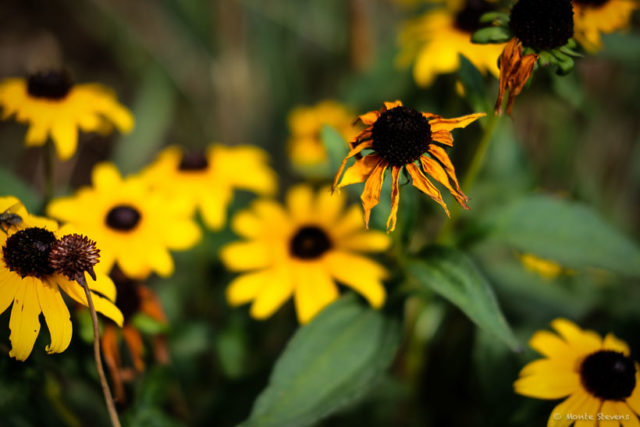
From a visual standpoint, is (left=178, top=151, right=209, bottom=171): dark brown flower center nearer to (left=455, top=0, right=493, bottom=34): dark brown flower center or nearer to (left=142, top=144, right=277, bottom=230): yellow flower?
(left=142, top=144, right=277, bottom=230): yellow flower

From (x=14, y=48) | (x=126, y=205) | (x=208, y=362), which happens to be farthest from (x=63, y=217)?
(x=14, y=48)

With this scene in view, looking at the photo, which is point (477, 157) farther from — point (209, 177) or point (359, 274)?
point (209, 177)

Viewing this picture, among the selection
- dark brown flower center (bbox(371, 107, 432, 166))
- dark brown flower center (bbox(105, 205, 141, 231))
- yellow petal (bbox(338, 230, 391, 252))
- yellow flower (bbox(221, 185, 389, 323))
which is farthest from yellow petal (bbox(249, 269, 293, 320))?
Answer: dark brown flower center (bbox(371, 107, 432, 166))

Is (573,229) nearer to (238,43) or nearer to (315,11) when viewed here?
(238,43)

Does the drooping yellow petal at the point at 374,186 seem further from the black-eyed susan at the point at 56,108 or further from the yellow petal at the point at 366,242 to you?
the black-eyed susan at the point at 56,108

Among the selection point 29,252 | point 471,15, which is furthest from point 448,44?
point 29,252
